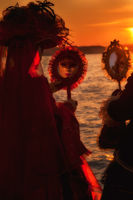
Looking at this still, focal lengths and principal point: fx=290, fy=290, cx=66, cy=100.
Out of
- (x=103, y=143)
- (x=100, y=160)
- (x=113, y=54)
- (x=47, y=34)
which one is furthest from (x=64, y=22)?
(x=100, y=160)

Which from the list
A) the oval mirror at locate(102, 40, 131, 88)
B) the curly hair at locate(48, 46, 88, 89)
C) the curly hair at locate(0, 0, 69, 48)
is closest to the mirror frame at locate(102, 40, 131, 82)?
the oval mirror at locate(102, 40, 131, 88)

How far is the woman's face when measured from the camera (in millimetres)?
3354

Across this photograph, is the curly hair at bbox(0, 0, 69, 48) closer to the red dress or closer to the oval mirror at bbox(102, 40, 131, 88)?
the red dress

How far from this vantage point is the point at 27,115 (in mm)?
2518

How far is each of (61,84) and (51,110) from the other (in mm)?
812

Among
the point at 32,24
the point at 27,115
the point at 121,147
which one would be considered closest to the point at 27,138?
the point at 27,115

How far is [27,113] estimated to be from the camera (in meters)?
2.52

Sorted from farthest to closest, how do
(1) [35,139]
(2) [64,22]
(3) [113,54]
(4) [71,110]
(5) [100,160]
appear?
(5) [100,160], (3) [113,54], (4) [71,110], (2) [64,22], (1) [35,139]

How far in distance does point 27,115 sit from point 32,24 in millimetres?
785

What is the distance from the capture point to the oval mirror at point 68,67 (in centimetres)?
334

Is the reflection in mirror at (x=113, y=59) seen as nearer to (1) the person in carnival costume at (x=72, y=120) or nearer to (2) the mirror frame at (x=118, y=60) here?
(2) the mirror frame at (x=118, y=60)

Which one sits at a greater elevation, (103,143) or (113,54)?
(113,54)

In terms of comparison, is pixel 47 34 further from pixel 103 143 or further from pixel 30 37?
pixel 103 143

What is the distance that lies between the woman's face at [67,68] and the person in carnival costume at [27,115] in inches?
30.7
